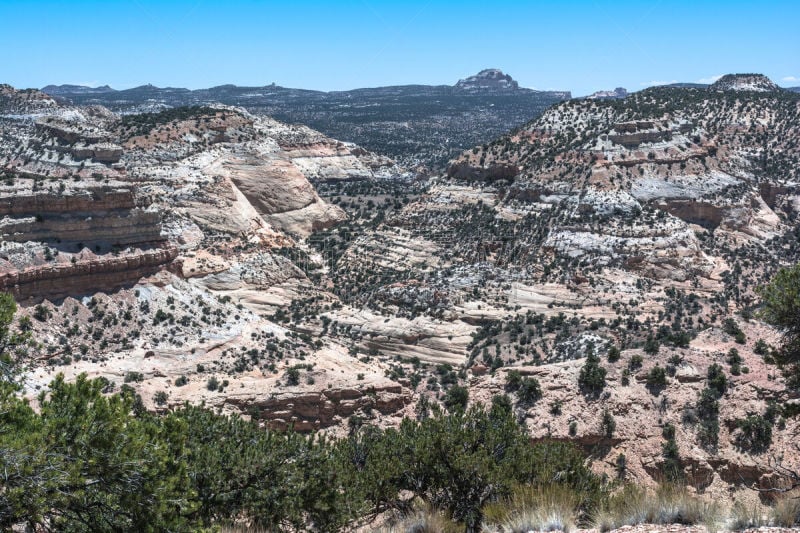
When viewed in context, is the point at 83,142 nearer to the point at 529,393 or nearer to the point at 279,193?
the point at 279,193

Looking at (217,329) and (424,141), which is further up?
(424,141)

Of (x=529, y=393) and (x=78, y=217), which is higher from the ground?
(x=78, y=217)

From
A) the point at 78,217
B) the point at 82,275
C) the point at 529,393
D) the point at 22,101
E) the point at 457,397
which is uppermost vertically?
the point at 22,101

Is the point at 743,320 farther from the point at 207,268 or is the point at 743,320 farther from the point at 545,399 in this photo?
the point at 207,268

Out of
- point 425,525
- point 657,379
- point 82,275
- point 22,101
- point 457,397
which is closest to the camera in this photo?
point 425,525

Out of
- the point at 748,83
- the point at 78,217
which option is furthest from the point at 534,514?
the point at 748,83

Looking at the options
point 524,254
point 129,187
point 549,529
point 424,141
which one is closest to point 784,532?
point 549,529

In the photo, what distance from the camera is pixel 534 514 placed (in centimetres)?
1231

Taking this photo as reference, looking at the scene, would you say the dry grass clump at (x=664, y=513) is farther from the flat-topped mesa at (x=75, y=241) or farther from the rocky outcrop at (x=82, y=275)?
the flat-topped mesa at (x=75, y=241)

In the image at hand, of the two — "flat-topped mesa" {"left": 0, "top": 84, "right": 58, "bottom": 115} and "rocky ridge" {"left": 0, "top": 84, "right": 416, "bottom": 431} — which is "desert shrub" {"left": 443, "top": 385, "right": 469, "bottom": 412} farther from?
"flat-topped mesa" {"left": 0, "top": 84, "right": 58, "bottom": 115}

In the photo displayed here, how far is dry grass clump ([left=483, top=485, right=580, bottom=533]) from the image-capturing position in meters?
12.1

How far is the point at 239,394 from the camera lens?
27.8 metres

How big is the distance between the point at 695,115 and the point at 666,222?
77.1 feet

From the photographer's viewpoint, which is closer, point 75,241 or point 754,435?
point 754,435
